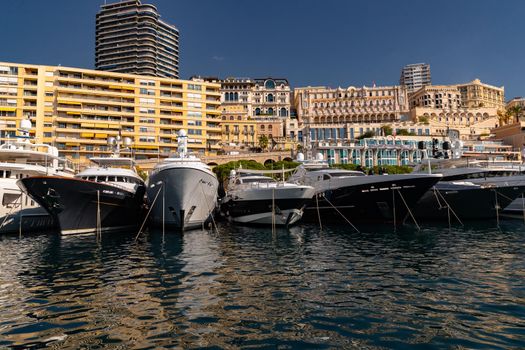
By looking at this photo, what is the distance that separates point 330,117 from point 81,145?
95197mm

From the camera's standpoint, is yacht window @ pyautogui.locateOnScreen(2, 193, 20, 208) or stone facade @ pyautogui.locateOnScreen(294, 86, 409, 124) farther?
stone facade @ pyautogui.locateOnScreen(294, 86, 409, 124)

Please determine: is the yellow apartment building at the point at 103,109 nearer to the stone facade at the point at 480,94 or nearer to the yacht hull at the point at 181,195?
the yacht hull at the point at 181,195

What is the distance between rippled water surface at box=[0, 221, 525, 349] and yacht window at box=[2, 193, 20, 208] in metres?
9.84

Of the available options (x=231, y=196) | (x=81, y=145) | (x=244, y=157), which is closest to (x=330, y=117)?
(x=244, y=157)

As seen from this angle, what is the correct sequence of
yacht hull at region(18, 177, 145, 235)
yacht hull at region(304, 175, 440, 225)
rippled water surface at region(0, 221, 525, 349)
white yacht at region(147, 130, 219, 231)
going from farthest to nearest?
yacht hull at region(304, 175, 440, 225)
white yacht at region(147, 130, 219, 231)
yacht hull at region(18, 177, 145, 235)
rippled water surface at region(0, 221, 525, 349)

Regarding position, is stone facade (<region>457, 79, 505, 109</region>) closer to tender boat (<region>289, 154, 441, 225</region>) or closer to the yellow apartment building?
the yellow apartment building

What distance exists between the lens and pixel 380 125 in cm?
11512

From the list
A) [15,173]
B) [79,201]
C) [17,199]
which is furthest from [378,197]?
[15,173]

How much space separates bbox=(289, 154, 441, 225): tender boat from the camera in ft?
84.5

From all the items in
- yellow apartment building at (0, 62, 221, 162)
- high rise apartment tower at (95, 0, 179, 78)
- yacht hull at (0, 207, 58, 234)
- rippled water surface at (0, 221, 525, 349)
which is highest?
high rise apartment tower at (95, 0, 179, 78)

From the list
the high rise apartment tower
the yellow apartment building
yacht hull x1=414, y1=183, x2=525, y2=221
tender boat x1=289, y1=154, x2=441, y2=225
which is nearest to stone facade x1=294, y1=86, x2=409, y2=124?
the yellow apartment building

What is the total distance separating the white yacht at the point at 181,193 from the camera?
2305 cm

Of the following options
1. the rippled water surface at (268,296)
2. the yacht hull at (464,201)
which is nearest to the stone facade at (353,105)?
the yacht hull at (464,201)

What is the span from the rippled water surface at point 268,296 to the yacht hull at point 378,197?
762 centimetres
